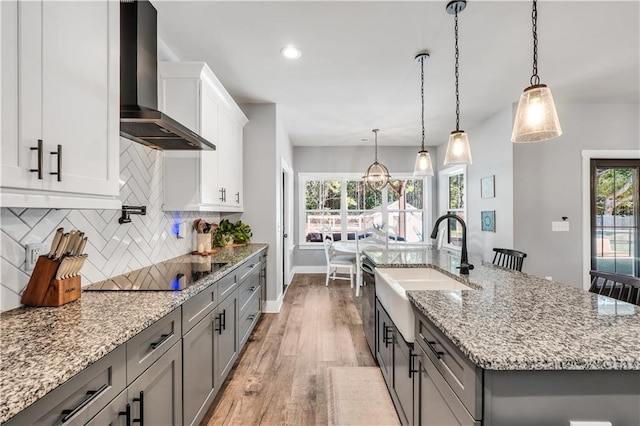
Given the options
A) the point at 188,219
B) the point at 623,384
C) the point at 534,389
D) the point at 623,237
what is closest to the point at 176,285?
the point at 188,219

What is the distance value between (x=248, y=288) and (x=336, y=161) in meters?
4.17

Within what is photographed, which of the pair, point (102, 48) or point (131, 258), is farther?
point (131, 258)

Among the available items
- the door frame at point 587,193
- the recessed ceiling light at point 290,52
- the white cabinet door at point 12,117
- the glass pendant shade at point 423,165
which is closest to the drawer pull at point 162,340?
the white cabinet door at point 12,117

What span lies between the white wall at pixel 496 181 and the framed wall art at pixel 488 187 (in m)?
0.05

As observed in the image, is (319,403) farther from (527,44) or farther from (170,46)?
(527,44)

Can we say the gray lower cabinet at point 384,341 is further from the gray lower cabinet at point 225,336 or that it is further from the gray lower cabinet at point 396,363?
the gray lower cabinet at point 225,336

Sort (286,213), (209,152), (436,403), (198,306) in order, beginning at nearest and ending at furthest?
(436,403) → (198,306) → (209,152) → (286,213)

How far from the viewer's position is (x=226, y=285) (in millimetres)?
2254

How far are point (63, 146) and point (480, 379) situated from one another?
1.57m

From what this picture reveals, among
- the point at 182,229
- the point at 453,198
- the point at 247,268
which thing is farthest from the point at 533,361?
the point at 453,198

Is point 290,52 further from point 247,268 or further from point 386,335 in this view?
point 386,335

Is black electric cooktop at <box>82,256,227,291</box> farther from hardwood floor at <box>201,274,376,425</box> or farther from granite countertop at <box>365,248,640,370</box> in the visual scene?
granite countertop at <box>365,248,640,370</box>

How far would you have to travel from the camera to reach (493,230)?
4.35 m

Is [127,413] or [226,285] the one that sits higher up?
[226,285]
